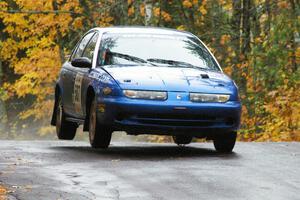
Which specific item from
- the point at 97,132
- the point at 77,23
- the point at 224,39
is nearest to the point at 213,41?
the point at 224,39

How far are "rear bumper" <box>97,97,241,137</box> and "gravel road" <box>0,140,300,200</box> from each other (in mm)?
360

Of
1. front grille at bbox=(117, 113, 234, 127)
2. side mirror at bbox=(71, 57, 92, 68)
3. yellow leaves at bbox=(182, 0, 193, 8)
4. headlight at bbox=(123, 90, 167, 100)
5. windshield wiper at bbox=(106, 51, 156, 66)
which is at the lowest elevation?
front grille at bbox=(117, 113, 234, 127)

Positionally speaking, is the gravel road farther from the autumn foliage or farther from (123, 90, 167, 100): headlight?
the autumn foliage

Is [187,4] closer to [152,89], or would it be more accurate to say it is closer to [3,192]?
[152,89]

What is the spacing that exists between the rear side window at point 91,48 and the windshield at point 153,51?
0.27 metres

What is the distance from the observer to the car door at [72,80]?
13.1 m

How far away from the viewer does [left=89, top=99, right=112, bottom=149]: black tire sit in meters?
11.8

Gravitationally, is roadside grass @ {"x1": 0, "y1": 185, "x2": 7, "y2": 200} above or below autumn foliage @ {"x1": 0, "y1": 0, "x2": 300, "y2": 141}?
above

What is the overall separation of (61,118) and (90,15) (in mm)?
13988

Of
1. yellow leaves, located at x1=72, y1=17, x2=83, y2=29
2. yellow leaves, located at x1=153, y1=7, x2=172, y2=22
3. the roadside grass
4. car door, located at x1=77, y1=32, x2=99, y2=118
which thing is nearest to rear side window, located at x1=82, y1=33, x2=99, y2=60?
car door, located at x1=77, y1=32, x2=99, y2=118

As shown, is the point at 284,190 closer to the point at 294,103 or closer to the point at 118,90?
the point at 118,90

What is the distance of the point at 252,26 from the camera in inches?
1048

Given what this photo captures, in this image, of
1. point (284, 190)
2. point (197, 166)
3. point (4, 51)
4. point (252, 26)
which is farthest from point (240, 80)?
point (284, 190)

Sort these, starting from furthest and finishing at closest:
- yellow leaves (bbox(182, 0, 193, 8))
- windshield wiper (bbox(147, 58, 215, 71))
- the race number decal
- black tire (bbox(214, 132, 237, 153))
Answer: yellow leaves (bbox(182, 0, 193, 8)) < the race number decal < windshield wiper (bbox(147, 58, 215, 71)) < black tire (bbox(214, 132, 237, 153))
